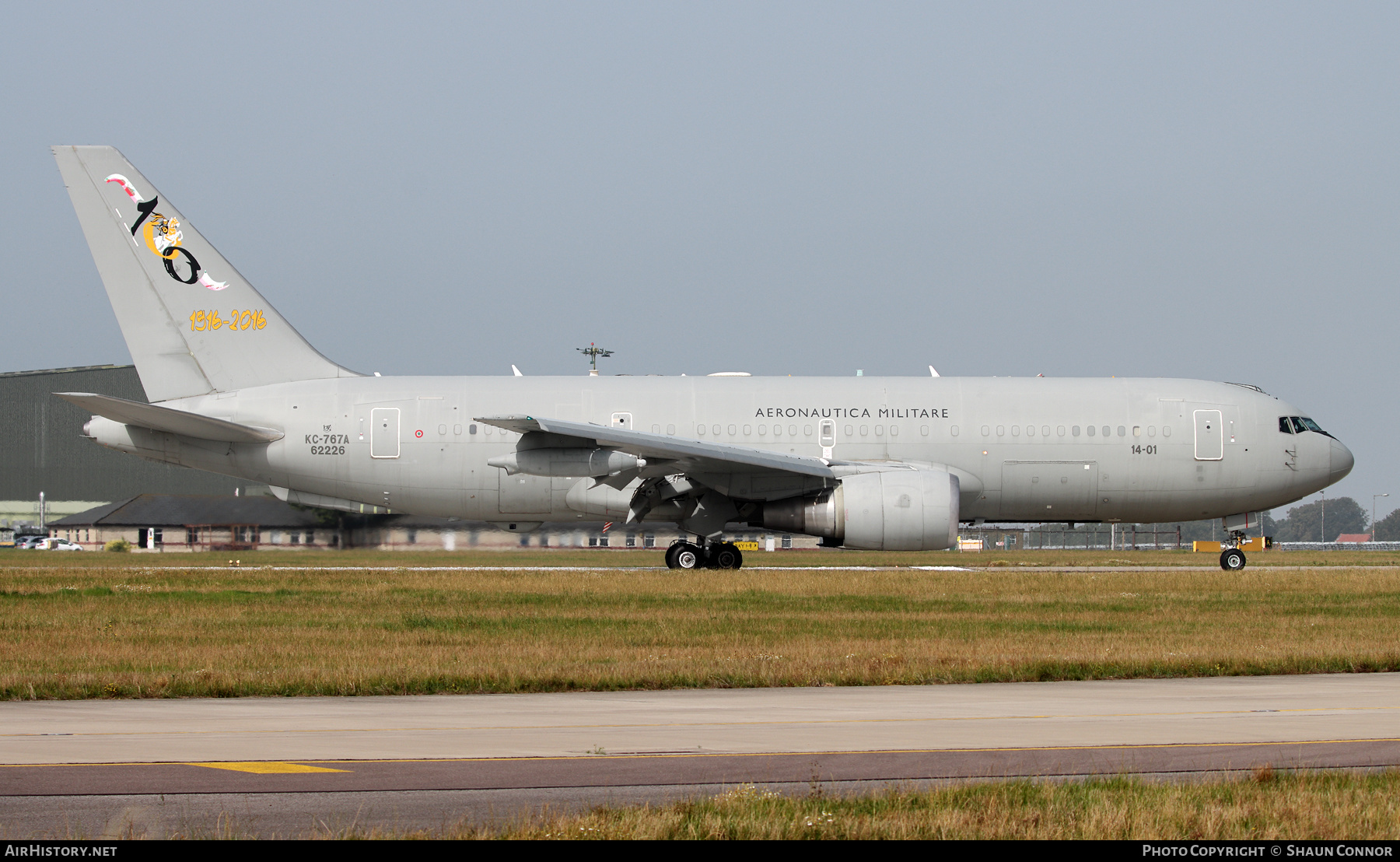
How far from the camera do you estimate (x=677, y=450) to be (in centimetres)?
2508

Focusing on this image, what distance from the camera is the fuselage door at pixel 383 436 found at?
28.1 metres

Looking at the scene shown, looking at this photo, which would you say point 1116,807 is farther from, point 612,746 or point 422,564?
point 422,564

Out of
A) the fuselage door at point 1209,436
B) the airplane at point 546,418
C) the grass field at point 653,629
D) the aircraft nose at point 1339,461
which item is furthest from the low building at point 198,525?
the aircraft nose at point 1339,461

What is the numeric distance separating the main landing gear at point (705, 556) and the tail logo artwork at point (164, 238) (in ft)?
35.1

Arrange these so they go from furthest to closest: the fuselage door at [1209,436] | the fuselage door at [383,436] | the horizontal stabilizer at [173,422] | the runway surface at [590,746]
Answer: the fuselage door at [1209,436], the fuselage door at [383,436], the horizontal stabilizer at [173,422], the runway surface at [590,746]

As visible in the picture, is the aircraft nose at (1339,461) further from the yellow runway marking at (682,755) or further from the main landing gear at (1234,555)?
the yellow runway marking at (682,755)

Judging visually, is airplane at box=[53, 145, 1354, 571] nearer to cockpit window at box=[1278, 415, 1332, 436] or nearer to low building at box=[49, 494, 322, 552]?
cockpit window at box=[1278, 415, 1332, 436]

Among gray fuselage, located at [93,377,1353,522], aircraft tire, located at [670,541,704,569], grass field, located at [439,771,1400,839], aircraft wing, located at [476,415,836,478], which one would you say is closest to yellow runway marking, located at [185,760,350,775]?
grass field, located at [439,771,1400,839]

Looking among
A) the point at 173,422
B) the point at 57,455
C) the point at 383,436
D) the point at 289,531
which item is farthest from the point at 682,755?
the point at 57,455

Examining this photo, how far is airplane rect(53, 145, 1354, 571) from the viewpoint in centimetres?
2795

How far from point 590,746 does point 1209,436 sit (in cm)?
2349

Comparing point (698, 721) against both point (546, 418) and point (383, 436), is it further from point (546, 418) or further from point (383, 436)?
point (383, 436)
